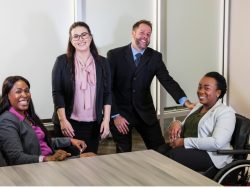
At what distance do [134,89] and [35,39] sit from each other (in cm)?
100

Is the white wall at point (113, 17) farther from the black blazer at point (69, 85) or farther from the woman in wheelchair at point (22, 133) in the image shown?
the woman in wheelchair at point (22, 133)

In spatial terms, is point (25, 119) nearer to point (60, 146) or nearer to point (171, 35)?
point (60, 146)

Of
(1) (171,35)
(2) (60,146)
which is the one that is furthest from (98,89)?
(1) (171,35)

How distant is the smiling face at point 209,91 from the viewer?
10.4 ft

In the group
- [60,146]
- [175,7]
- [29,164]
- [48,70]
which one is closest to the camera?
[29,164]

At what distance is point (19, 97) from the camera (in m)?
2.77

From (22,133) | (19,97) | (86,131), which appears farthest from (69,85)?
(22,133)

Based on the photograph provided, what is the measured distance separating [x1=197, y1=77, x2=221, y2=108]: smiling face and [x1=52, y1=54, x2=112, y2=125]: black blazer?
695 millimetres

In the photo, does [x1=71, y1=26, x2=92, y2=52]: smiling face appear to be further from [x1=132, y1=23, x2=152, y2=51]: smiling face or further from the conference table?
the conference table

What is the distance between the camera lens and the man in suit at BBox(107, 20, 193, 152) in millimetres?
3520

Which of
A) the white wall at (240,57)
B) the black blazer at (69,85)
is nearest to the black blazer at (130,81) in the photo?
the black blazer at (69,85)

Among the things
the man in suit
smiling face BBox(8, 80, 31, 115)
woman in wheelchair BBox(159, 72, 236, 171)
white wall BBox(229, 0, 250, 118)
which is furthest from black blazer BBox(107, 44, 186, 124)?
white wall BBox(229, 0, 250, 118)

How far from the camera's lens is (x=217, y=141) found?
2963 millimetres

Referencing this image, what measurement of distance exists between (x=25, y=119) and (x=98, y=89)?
649 mm
